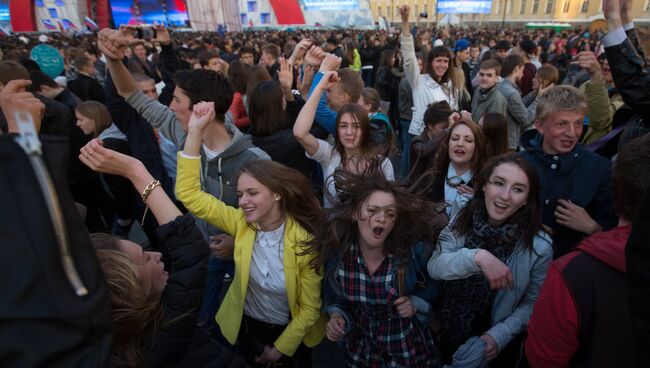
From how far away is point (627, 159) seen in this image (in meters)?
1.32

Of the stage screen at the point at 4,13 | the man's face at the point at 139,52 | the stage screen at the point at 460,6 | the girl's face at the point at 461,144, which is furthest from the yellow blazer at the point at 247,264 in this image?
the stage screen at the point at 4,13

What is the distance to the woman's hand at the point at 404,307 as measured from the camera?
6.02ft

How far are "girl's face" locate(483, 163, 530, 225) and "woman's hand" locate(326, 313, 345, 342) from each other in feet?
3.14

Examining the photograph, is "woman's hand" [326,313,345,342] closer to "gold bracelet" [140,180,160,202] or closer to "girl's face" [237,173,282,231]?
"girl's face" [237,173,282,231]

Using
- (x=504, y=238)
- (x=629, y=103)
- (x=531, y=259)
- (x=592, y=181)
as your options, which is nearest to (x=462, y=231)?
(x=504, y=238)

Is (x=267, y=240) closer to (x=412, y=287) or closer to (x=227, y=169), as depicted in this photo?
(x=227, y=169)

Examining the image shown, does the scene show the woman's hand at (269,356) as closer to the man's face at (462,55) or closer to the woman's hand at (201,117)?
the woman's hand at (201,117)

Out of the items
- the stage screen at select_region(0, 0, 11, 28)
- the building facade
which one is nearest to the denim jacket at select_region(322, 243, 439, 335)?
the stage screen at select_region(0, 0, 11, 28)

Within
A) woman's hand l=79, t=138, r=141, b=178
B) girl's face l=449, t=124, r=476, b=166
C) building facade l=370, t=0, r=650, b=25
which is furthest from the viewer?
building facade l=370, t=0, r=650, b=25

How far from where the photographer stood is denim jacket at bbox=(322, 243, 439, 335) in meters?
1.89

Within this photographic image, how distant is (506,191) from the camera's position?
1829mm

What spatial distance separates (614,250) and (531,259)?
0.72 meters

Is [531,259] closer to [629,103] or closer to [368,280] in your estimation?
[368,280]

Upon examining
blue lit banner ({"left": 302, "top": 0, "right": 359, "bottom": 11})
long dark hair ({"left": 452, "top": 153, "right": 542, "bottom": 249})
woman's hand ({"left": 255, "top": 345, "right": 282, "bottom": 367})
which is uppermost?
blue lit banner ({"left": 302, "top": 0, "right": 359, "bottom": 11})
